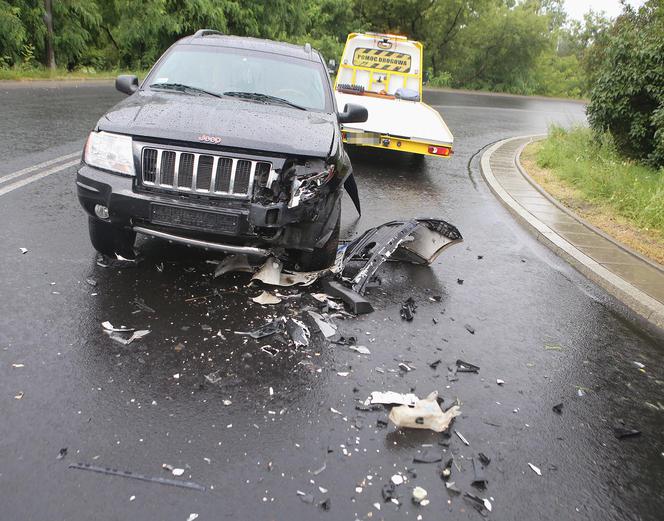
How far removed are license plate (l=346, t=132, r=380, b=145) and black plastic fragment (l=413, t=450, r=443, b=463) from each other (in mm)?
7652

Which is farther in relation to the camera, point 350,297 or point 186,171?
point 350,297

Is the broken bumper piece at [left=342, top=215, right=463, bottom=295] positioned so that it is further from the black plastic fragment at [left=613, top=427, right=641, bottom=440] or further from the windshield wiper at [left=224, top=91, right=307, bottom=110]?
the black plastic fragment at [left=613, top=427, right=641, bottom=440]

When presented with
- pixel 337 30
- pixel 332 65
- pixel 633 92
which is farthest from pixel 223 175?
pixel 337 30

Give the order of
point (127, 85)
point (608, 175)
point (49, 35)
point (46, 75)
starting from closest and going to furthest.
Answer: point (127, 85) → point (608, 175) → point (46, 75) → point (49, 35)

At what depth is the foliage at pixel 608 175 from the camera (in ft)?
28.2

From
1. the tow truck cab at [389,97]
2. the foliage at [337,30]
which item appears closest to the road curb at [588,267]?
the tow truck cab at [389,97]

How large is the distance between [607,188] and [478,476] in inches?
318

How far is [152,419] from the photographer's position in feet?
10.6

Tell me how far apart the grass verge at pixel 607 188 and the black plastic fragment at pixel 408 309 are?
3757 millimetres

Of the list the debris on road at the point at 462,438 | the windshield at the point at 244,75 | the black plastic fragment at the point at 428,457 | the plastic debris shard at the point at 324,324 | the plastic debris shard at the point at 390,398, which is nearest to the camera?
the black plastic fragment at the point at 428,457

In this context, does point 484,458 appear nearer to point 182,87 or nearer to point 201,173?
point 201,173

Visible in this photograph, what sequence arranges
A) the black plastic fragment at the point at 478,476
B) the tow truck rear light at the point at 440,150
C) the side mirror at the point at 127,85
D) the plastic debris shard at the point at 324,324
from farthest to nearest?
the tow truck rear light at the point at 440,150 < the side mirror at the point at 127,85 < the plastic debris shard at the point at 324,324 < the black plastic fragment at the point at 478,476

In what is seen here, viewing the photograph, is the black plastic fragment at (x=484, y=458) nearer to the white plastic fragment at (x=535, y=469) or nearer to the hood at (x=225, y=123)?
the white plastic fragment at (x=535, y=469)

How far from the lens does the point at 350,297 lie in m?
4.87
